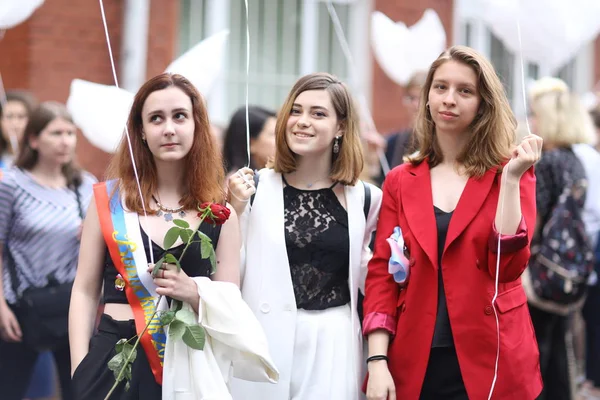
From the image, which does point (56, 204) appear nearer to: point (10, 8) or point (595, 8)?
point (10, 8)

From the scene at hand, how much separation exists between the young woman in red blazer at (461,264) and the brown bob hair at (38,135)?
219 centimetres

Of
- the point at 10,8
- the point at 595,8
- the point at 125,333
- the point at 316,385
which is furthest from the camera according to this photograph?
the point at 595,8

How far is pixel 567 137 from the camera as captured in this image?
17.8 feet

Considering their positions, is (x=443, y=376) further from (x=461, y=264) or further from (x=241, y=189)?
(x=241, y=189)

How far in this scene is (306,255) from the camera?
11.9ft

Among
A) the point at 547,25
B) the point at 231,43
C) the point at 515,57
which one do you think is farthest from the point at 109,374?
the point at 515,57

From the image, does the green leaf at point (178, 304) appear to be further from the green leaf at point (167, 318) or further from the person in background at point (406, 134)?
the person in background at point (406, 134)

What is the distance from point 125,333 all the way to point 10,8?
6.84 feet

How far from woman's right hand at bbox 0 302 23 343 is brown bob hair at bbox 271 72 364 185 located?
179cm

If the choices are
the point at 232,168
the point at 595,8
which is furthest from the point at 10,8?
the point at 595,8

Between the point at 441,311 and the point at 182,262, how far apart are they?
3.14ft

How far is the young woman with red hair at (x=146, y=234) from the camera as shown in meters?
3.21

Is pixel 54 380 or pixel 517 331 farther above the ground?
pixel 517 331

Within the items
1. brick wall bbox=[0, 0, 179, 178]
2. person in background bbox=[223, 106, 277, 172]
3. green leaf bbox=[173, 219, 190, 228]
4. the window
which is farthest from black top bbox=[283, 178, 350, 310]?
the window
